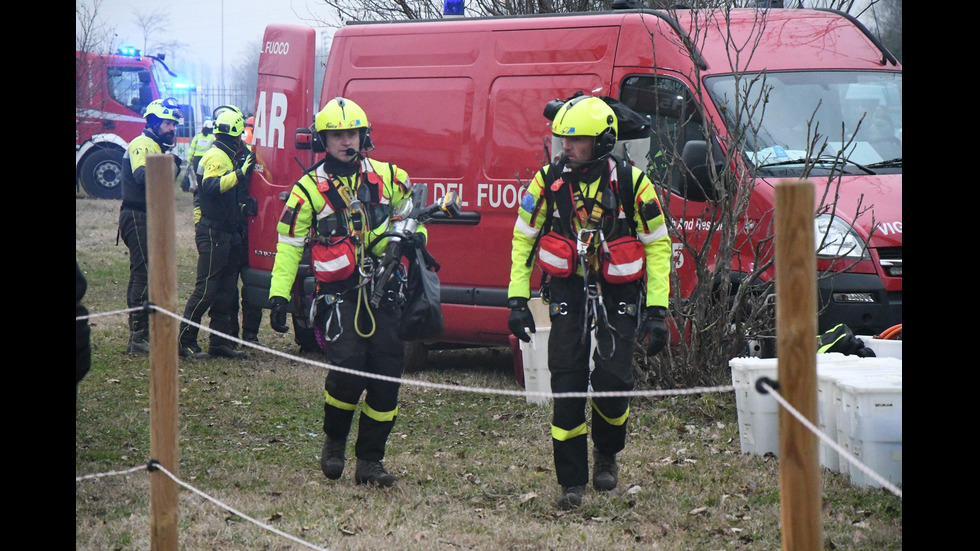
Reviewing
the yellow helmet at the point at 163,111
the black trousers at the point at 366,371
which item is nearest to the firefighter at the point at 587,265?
the black trousers at the point at 366,371

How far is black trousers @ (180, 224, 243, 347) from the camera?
31.1ft

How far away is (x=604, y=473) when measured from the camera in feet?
17.9

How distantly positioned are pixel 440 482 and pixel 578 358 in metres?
1.13

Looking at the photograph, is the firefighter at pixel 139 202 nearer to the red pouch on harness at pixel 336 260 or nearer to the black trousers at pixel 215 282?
the black trousers at pixel 215 282

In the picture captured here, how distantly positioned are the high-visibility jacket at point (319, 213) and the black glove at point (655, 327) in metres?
1.35

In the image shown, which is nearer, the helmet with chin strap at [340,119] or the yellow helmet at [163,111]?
the helmet with chin strap at [340,119]

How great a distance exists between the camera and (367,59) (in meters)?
8.39

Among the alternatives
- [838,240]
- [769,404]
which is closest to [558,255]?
[769,404]

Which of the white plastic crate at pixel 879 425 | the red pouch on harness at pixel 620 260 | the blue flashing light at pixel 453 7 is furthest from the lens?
the blue flashing light at pixel 453 7

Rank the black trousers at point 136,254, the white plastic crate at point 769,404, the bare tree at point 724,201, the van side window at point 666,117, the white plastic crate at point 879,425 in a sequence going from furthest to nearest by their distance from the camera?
the black trousers at point 136,254, the van side window at point 666,117, the bare tree at point 724,201, the white plastic crate at point 769,404, the white plastic crate at point 879,425

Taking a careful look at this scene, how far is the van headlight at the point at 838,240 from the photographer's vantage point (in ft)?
21.2

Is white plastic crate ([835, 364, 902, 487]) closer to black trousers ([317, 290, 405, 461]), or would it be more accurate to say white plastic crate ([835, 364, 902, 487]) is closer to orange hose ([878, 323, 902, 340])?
orange hose ([878, 323, 902, 340])

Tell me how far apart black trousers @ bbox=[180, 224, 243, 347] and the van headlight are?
5218 mm

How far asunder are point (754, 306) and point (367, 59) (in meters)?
3.59
